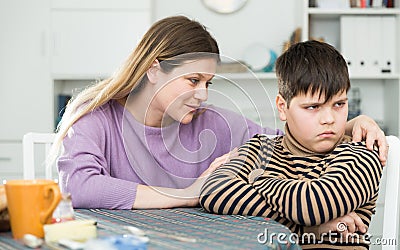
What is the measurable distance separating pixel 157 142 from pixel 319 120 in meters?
0.45

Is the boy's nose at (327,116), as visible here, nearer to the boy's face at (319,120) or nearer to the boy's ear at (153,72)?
the boy's face at (319,120)

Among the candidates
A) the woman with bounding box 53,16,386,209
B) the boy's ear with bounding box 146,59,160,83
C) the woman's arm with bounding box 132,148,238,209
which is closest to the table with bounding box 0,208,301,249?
the woman's arm with bounding box 132,148,238,209

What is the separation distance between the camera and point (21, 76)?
12.0 feet

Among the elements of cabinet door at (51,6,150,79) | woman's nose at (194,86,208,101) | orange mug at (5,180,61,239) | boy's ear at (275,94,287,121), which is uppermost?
cabinet door at (51,6,150,79)

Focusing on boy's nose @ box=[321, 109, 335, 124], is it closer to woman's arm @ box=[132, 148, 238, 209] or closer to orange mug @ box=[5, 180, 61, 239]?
woman's arm @ box=[132, 148, 238, 209]

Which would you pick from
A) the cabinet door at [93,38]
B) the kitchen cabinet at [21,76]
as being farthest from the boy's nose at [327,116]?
the kitchen cabinet at [21,76]

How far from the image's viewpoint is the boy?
133cm

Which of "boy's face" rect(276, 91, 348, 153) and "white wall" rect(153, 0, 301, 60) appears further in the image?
"white wall" rect(153, 0, 301, 60)

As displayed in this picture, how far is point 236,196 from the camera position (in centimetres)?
139

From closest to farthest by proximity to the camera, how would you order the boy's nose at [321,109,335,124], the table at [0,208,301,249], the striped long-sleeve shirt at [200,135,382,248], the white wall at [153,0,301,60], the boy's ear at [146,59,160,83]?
the table at [0,208,301,249], the striped long-sleeve shirt at [200,135,382,248], the boy's nose at [321,109,335,124], the boy's ear at [146,59,160,83], the white wall at [153,0,301,60]

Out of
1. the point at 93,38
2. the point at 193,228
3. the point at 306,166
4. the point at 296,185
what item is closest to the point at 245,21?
the point at 93,38

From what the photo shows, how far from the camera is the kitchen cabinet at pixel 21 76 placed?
363 cm

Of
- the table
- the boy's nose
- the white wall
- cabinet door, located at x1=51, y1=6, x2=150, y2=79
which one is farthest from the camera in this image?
the white wall

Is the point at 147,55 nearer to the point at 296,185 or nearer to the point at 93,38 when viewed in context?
the point at 296,185
